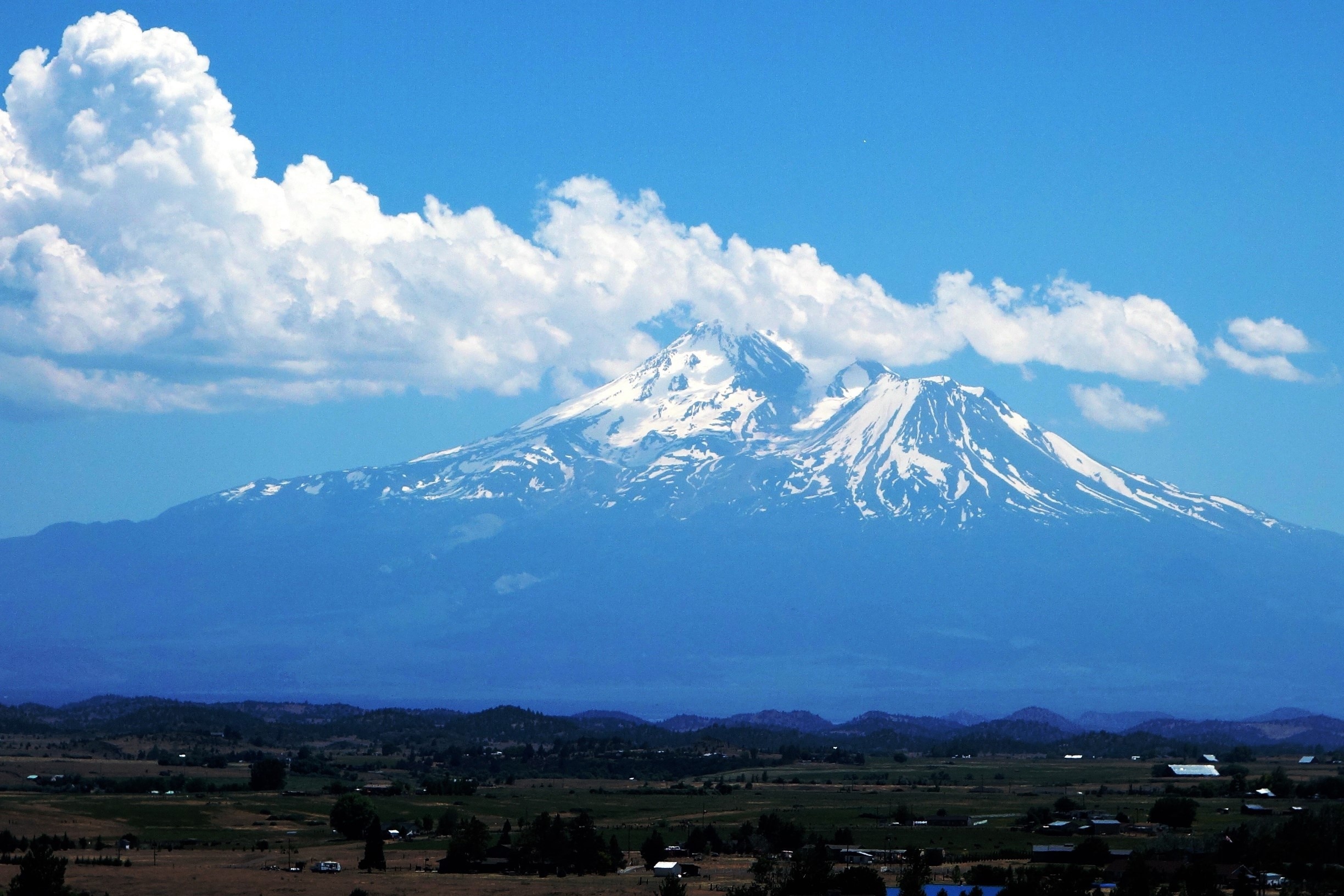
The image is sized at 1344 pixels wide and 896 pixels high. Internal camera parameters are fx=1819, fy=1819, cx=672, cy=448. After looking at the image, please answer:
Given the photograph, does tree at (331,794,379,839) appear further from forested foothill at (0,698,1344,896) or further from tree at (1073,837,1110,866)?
tree at (1073,837,1110,866)

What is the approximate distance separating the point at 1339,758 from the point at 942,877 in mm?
78931

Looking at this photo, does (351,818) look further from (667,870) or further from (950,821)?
(950,821)

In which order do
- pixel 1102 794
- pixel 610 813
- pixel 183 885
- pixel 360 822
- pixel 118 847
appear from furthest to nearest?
pixel 1102 794
pixel 610 813
pixel 360 822
pixel 118 847
pixel 183 885

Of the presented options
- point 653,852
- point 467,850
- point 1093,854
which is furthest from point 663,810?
point 1093,854

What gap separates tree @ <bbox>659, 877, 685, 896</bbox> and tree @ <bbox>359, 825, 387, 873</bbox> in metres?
15.4

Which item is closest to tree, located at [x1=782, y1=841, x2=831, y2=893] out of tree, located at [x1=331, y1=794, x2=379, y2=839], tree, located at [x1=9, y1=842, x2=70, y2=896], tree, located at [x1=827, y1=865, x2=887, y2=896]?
tree, located at [x1=827, y1=865, x2=887, y2=896]

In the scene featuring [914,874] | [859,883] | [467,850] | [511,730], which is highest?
[511,730]

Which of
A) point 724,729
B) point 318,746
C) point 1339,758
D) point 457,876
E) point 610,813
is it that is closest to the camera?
point 457,876

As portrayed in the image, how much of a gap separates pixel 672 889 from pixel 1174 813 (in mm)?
35485

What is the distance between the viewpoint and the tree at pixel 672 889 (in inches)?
2122

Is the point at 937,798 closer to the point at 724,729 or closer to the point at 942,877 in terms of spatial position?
the point at 942,877

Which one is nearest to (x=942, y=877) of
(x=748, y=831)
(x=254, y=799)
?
Result: (x=748, y=831)

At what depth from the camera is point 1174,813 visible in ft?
268

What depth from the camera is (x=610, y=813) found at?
305 feet
